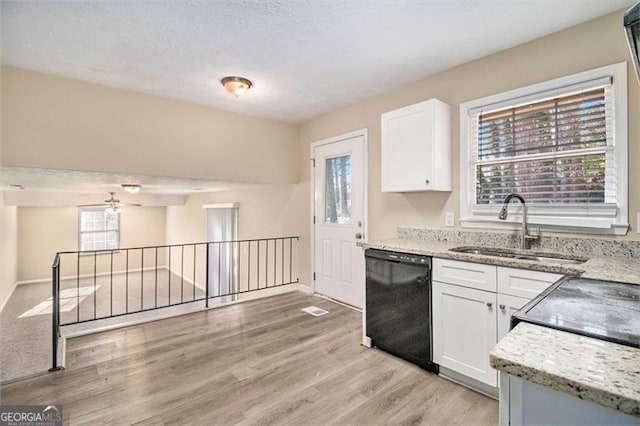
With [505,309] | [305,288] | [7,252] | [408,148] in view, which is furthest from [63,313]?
[505,309]

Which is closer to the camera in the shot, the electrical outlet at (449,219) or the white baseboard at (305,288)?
the electrical outlet at (449,219)

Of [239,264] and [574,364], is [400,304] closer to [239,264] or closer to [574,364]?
[574,364]

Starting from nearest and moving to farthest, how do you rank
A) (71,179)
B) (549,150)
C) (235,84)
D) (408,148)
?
(549,150) < (408,148) < (235,84) < (71,179)

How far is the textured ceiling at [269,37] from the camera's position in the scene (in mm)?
2014

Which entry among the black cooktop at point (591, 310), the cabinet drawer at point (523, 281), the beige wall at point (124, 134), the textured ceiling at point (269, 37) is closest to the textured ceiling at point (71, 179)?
the beige wall at point (124, 134)

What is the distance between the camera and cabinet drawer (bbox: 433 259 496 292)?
2008 millimetres

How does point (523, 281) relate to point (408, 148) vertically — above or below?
below

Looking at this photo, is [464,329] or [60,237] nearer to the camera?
[464,329]

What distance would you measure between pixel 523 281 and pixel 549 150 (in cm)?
110

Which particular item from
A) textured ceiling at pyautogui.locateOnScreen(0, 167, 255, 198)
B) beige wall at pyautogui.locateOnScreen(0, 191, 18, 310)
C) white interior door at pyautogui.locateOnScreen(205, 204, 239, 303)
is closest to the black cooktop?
textured ceiling at pyautogui.locateOnScreen(0, 167, 255, 198)

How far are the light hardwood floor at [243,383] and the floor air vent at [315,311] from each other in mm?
461

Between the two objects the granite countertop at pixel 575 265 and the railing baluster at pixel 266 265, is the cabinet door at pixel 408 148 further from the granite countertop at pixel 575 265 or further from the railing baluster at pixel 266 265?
the railing baluster at pixel 266 265

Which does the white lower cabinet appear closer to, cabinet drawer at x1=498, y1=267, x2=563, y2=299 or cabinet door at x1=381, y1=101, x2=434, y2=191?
cabinet drawer at x1=498, y1=267, x2=563, y2=299

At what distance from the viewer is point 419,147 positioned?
2771 millimetres
